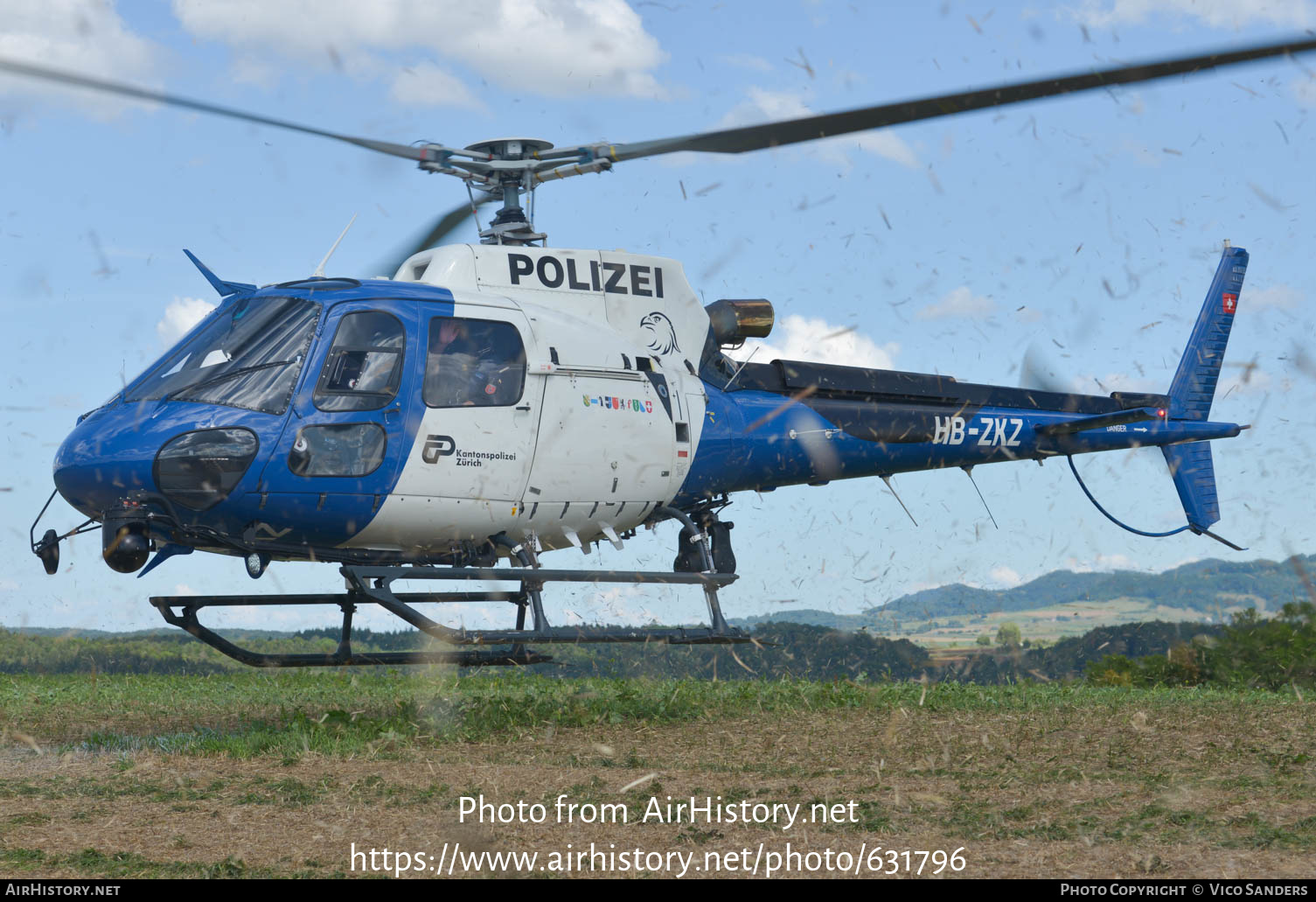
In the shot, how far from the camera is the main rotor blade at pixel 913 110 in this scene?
729 cm

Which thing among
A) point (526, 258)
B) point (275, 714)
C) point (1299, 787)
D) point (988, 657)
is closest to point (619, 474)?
point (526, 258)

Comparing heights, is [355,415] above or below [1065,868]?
above

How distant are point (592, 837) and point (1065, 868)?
2.12 meters

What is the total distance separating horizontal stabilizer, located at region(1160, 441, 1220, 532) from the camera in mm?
14641

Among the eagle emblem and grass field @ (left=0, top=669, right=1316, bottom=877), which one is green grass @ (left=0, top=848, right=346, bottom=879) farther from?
the eagle emblem

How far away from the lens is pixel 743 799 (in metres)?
6.71

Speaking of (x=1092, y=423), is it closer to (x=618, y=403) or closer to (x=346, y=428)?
(x=618, y=403)

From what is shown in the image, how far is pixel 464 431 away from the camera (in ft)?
28.8

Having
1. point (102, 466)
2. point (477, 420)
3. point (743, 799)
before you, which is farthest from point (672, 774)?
point (102, 466)

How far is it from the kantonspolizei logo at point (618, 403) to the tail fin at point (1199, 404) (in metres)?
7.73

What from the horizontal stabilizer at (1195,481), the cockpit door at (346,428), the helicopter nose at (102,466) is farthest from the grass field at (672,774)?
the horizontal stabilizer at (1195,481)

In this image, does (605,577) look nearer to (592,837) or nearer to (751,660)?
(751,660)

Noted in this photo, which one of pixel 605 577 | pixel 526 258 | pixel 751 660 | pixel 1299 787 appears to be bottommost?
pixel 1299 787

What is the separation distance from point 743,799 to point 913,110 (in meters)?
4.55
